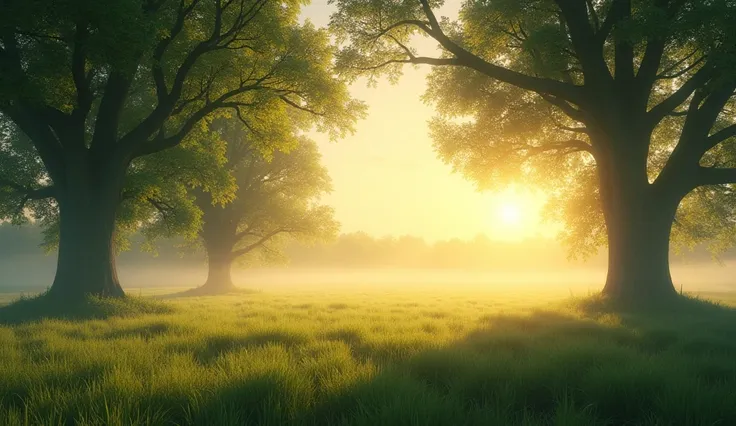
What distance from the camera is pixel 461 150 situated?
18.1 meters

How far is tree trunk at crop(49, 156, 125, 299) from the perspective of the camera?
43.5 feet

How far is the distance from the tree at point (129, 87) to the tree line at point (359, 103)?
5 centimetres

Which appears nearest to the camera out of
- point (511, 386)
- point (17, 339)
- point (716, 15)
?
point (511, 386)

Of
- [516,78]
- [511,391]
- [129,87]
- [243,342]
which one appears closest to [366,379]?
[511,391]

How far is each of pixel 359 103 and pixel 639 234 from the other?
10.6m

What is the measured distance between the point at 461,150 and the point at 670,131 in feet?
28.6

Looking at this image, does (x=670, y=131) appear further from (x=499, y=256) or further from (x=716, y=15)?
(x=499, y=256)

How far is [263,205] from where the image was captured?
3369 centimetres

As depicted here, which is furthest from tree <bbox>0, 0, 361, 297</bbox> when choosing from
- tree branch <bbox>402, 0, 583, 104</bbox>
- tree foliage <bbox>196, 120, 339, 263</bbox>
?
tree foliage <bbox>196, 120, 339, 263</bbox>

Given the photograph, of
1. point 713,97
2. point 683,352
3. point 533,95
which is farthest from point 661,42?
point 683,352

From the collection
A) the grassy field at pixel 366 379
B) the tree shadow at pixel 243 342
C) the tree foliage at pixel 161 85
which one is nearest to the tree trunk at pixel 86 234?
the tree foliage at pixel 161 85

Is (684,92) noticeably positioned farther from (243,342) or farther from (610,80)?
(243,342)

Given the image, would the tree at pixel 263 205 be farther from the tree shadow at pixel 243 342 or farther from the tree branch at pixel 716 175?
the tree shadow at pixel 243 342

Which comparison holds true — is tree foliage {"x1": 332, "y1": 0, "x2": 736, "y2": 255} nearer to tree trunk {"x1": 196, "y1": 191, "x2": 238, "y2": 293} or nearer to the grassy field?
the grassy field
